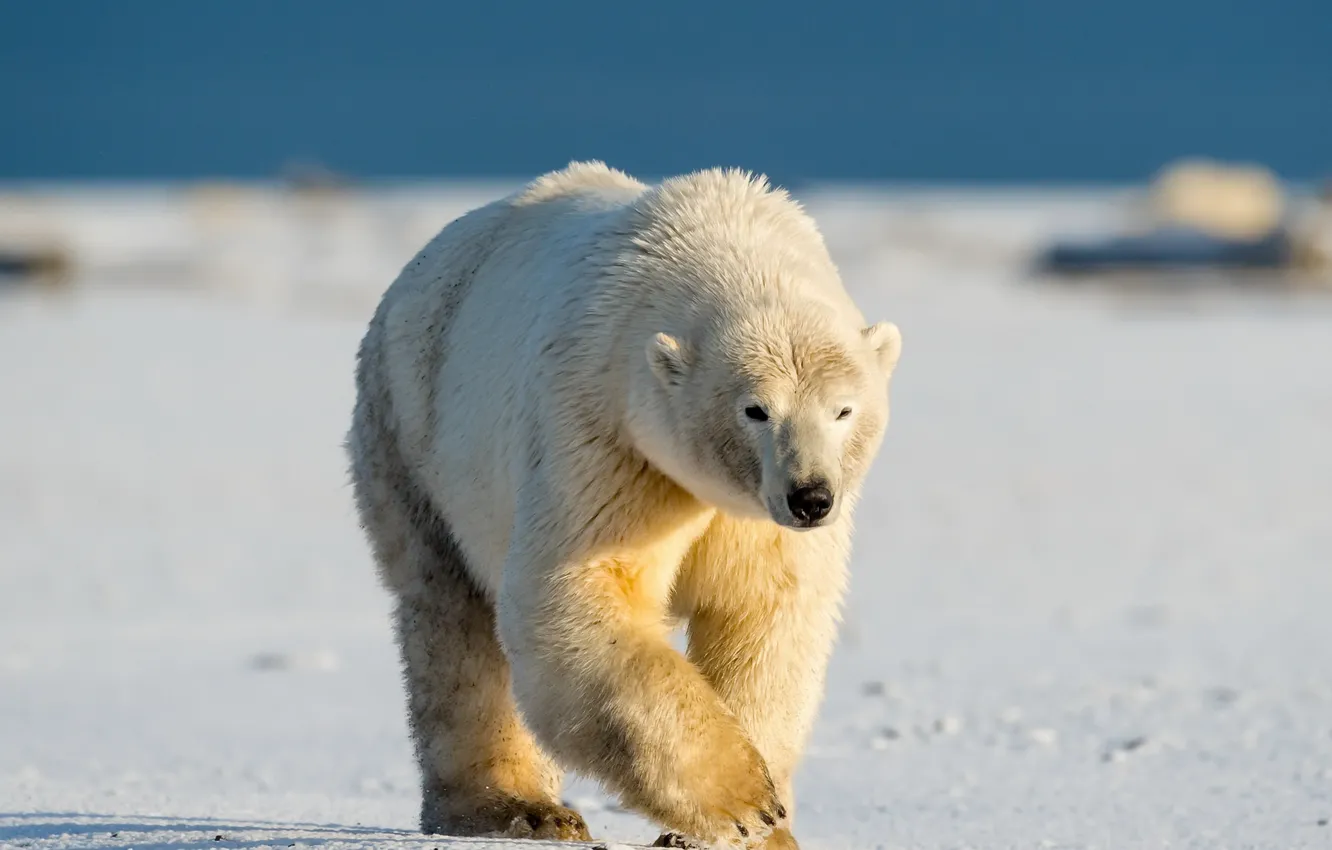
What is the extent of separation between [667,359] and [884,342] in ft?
1.90

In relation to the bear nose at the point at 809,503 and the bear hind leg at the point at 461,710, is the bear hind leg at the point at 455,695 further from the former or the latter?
the bear nose at the point at 809,503

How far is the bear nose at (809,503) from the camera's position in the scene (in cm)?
401

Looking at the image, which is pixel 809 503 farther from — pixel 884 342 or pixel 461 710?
pixel 461 710

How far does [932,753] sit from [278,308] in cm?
1904

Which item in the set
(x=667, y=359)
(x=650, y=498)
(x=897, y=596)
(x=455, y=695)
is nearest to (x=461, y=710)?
(x=455, y=695)

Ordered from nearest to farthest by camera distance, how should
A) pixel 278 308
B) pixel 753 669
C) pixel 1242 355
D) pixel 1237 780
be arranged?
pixel 753 669 < pixel 1237 780 < pixel 1242 355 < pixel 278 308

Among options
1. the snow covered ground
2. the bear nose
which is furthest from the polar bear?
the snow covered ground

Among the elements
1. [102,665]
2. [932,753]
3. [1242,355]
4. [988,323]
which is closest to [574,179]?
[932,753]

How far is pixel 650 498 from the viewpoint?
4.43 m

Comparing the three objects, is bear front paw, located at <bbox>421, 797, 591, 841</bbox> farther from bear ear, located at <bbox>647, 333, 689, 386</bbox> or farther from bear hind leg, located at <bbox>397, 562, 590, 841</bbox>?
bear ear, located at <bbox>647, 333, 689, 386</bbox>

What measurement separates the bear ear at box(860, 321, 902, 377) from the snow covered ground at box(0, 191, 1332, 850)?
4.34 feet

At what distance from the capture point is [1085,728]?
6.94 metres

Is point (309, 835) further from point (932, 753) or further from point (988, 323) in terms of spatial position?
point (988, 323)

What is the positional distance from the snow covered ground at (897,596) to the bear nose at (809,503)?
126cm
